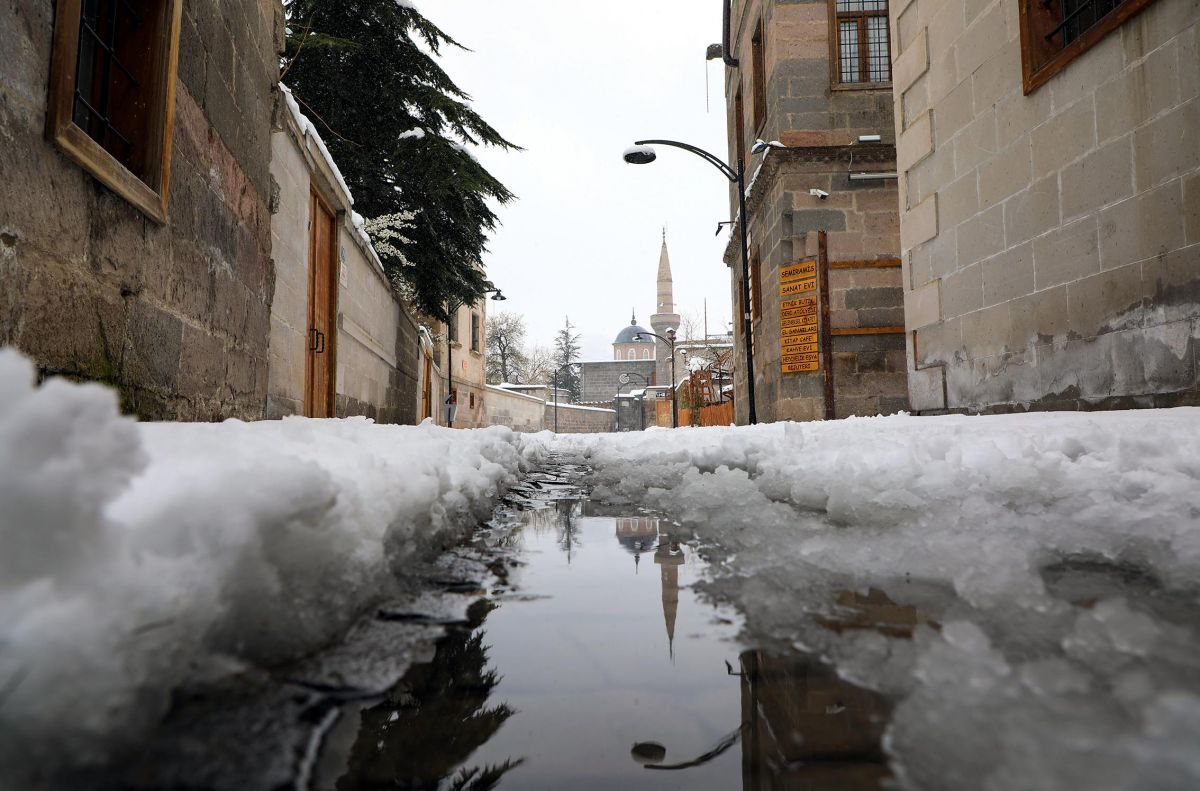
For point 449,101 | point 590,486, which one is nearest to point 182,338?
point 590,486

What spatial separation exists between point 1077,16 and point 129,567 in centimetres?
616

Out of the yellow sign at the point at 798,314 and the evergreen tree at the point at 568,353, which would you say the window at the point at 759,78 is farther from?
the evergreen tree at the point at 568,353

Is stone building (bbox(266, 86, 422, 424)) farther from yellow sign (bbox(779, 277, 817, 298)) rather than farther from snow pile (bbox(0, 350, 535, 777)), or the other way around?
yellow sign (bbox(779, 277, 817, 298))

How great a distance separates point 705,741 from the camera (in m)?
0.90

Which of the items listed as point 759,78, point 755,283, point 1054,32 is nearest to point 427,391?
point 755,283

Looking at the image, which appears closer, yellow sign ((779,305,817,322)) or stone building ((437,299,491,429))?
yellow sign ((779,305,817,322))

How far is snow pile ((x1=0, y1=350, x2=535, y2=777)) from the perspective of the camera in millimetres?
659

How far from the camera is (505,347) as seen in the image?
5328 cm

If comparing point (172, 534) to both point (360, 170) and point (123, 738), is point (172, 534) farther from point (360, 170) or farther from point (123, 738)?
point (360, 170)

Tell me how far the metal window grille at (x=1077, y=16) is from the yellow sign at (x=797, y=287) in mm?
5678

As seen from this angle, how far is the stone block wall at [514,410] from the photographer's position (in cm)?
3097

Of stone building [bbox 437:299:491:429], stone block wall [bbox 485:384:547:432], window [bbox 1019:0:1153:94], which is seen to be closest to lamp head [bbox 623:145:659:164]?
window [bbox 1019:0:1153:94]

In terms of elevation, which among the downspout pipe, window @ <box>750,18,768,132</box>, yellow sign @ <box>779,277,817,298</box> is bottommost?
yellow sign @ <box>779,277,817,298</box>

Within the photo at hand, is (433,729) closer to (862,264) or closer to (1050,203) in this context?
(1050,203)
